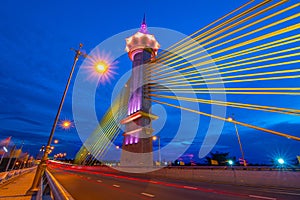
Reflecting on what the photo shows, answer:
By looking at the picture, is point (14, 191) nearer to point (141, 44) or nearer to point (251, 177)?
point (251, 177)

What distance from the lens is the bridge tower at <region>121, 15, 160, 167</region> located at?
35625mm

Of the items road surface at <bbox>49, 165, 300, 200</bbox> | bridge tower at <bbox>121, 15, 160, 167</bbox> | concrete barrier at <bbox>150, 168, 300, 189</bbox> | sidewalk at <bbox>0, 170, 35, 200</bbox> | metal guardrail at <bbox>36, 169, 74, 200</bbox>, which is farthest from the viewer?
bridge tower at <bbox>121, 15, 160, 167</bbox>

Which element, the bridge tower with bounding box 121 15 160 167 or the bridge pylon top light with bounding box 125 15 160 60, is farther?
the bridge pylon top light with bounding box 125 15 160 60

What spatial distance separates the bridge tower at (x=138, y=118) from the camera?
35.6 meters

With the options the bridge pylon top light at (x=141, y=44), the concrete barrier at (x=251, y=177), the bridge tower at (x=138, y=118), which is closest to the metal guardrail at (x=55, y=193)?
the concrete barrier at (x=251, y=177)

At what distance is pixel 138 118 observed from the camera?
37.8 m

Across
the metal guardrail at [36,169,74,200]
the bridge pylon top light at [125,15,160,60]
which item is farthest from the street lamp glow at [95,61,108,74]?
the bridge pylon top light at [125,15,160,60]

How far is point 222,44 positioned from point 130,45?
39.7 meters

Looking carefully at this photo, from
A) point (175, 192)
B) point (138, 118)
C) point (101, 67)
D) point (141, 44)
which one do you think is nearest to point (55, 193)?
point (175, 192)

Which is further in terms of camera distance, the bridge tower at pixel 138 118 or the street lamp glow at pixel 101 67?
the bridge tower at pixel 138 118

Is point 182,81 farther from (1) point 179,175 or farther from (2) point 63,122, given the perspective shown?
(1) point 179,175

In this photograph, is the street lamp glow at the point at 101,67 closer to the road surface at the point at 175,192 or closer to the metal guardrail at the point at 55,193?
the metal guardrail at the point at 55,193

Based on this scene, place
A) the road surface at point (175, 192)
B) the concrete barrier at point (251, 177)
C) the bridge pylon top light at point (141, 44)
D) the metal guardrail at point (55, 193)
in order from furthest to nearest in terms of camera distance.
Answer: the bridge pylon top light at point (141, 44) < the concrete barrier at point (251, 177) < the road surface at point (175, 192) < the metal guardrail at point (55, 193)

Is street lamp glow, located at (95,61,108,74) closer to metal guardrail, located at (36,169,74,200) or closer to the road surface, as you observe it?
metal guardrail, located at (36,169,74,200)
